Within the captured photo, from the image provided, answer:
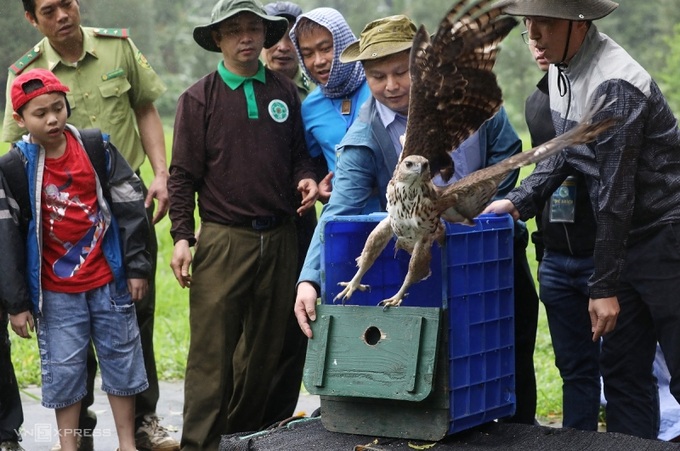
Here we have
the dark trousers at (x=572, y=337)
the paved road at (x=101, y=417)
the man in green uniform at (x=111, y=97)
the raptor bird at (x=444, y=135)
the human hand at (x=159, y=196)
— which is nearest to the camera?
the raptor bird at (x=444, y=135)

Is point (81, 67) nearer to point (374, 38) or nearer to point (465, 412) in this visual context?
point (374, 38)

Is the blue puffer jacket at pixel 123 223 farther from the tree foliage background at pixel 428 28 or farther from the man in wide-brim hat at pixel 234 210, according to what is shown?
the tree foliage background at pixel 428 28

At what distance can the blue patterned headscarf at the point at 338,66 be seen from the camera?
14.9ft

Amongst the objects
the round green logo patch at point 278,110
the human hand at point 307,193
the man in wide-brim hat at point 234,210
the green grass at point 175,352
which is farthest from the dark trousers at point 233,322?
the green grass at point 175,352

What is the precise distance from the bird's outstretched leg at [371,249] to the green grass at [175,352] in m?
2.60

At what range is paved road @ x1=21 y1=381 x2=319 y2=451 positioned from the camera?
202 inches

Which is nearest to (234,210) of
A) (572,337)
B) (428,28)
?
(572,337)

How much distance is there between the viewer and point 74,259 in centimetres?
434

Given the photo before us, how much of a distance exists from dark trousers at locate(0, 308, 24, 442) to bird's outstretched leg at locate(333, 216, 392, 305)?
1.94 metres

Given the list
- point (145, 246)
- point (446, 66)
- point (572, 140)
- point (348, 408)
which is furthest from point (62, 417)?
point (572, 140)

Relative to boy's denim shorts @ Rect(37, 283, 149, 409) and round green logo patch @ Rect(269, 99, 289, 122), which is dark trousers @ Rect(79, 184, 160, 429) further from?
round green logo patch @ Rect(269, 99, 289, 122)

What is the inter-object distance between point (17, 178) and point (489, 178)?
84.3 inches

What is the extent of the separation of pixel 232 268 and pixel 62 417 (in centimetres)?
100

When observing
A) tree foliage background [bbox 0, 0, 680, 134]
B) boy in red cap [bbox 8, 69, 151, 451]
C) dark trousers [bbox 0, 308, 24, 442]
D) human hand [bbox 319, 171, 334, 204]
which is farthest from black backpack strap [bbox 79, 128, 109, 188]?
tree foliage background [bbox 0, 0, 680, 134]
